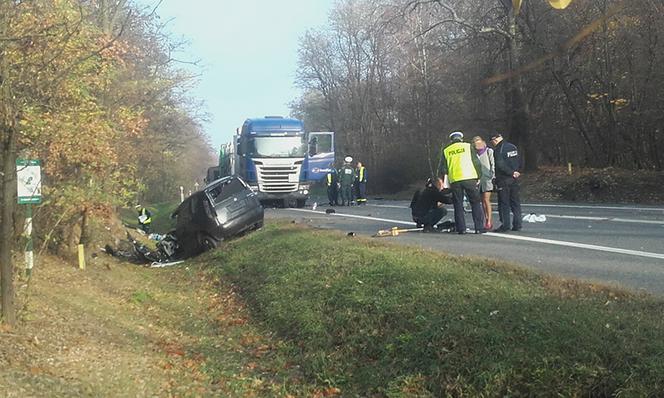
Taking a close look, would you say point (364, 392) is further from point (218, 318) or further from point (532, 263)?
point (218, 318)

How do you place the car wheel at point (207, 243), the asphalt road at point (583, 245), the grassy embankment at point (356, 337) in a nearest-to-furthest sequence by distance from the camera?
the grassy embankment at point (356, 337), the asphalt road at point (583, 245), the car wheel at point (207, 243)

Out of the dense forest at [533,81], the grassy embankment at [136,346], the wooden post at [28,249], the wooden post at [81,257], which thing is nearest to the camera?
the grassy embankment at [136,346]

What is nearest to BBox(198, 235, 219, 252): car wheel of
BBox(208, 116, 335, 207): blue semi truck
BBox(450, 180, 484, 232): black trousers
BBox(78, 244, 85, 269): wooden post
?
BBox(78, 244, 85, 269): wooden post

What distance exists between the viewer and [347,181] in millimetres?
27891

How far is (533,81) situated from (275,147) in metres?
12.6

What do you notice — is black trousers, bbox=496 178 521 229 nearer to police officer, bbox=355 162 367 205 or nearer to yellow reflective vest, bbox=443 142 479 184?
yellow reflective vest, bbox=443 142 479 184

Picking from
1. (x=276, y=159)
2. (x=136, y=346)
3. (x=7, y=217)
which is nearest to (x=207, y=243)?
(x=136, y=346)

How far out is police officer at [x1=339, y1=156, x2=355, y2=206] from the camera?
27.7 m

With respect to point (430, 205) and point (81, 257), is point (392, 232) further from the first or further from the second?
point (81, 257)

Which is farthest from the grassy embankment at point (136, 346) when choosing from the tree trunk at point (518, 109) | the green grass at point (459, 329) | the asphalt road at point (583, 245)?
the tree trunk at point (518, 109)

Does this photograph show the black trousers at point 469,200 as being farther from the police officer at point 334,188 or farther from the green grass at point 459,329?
the police officer at point 334,188

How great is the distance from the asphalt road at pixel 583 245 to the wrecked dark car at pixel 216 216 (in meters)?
2.60

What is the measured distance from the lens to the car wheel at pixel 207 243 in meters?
17.0

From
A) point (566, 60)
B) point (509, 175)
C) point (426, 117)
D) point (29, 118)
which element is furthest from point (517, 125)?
point (29, 118)
